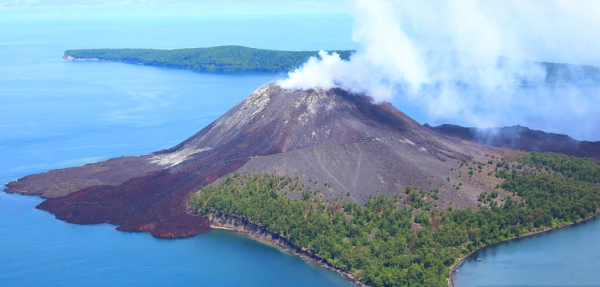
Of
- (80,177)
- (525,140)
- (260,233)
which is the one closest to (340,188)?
(260,233)

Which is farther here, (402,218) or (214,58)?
(214,58)

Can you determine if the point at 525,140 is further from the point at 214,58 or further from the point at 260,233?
the point at 214,58

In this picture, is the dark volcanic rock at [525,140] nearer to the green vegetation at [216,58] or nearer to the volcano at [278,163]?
the volcano at [278,163]

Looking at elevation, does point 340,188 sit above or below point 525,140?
below

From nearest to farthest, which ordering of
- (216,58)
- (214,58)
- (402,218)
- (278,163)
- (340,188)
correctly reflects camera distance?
(402,218)
(340,188)
(278,163)
(216,58)
(214,58)

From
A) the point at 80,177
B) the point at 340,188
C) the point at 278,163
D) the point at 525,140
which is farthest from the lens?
the point at 525,140

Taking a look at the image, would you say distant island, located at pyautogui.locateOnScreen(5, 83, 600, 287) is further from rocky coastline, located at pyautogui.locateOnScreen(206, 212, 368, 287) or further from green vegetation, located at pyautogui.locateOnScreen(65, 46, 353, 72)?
green vegetation, located at pyautogui.locateOnScreen(65, 46, 353, 72)

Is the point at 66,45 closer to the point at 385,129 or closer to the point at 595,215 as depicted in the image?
the point at 385,129
